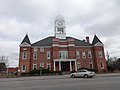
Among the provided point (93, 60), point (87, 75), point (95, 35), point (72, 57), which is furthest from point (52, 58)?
point (87, 75)

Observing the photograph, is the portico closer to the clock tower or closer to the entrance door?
the entrance door

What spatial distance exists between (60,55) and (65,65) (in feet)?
11.8

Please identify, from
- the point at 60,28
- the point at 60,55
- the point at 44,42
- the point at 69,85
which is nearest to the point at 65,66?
the point at 60,55

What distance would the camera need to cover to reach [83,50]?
153 ft

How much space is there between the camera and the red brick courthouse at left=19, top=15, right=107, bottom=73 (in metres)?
43.0

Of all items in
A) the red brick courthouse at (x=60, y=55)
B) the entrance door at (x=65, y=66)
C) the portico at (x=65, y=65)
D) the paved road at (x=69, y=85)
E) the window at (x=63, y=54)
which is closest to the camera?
the paved road at (x=69, y=85)

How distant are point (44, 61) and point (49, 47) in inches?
187

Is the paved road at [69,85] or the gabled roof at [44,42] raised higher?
the gabled roof at [44,42]

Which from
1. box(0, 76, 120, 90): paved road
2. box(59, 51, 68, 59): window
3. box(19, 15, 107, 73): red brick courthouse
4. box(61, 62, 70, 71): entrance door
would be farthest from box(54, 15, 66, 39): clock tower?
box(0, 76, 120, 90): paved road

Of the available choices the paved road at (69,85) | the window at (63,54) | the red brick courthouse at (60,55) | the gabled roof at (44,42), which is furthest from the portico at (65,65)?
the paved road at (69,85)

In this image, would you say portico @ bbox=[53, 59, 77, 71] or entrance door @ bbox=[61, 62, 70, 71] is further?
entrance door @ bbox=[61, 62, 70, 71]

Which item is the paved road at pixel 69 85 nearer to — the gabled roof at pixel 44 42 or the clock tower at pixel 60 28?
the gabled roof at pixel 44 42

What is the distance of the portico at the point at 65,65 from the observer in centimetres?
4234

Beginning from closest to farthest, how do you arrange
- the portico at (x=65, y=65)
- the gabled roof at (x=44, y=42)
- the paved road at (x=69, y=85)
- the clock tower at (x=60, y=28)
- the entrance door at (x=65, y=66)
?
the paved road at (x=69, y=85) → the portico at (x=65, y=65) → the entrance door at (x=65, y=66) → the gabled roof at (x=44, y=42) → the clock tower at (x=60, y=28)
